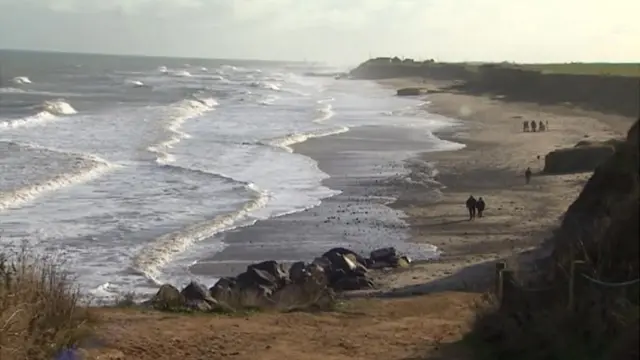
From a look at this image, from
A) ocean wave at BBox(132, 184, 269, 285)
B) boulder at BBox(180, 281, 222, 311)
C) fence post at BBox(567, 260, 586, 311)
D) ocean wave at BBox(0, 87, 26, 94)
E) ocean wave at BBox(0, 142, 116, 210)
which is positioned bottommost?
ocean wave at BBox(132, 184, 269, 285)

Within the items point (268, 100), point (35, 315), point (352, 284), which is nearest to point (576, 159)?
point (352, 284)

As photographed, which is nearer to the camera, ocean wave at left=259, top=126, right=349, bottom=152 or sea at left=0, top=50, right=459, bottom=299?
sea at left=0, top=50, right=459, bottom=299

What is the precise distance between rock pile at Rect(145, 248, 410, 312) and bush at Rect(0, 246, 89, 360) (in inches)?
117

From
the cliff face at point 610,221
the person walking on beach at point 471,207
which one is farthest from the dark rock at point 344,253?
the cliff face at point 610,221

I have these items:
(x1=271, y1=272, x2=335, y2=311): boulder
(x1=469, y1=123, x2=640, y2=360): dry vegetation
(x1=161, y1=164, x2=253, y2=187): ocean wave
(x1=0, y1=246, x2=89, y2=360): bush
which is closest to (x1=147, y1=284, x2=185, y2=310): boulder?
(x1=271, y1=272, x2=335, y2=311): boulder

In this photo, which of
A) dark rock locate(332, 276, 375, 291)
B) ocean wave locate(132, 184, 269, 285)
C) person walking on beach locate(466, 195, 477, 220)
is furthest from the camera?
person walking on beach locate(466, 195, 477, 220)

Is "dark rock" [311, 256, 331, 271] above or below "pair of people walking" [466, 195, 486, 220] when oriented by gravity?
below

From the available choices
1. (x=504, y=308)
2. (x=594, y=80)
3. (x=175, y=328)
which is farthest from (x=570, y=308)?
(x=594, y=80)

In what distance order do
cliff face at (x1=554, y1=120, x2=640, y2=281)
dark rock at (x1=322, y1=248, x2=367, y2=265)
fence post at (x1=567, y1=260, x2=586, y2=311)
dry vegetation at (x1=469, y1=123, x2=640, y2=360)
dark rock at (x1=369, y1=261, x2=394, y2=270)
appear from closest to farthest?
dry vegetation at (x1=469, y1=123, x2=640, y2=360) → cliff face at (x1=554, y1=120, x2=640, y2=281) → fence post at (x1=567, y1=260, x2=586, y2=311) → dark rock at (x1=322, y1=248, x2=367, y2=265) → dark rock at (x1=369, y1=261, x2=394, y2=270)

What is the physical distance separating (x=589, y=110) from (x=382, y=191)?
37.0 metres

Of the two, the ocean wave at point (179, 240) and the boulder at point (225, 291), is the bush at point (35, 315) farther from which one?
the ocean wave at point (179, 240)

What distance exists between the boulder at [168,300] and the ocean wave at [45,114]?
3516cm

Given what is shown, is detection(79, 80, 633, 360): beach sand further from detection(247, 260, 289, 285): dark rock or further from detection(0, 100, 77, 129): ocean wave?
detection(0, 100, 77, 129): ocean wave

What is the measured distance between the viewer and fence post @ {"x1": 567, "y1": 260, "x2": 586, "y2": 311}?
8.91 m
